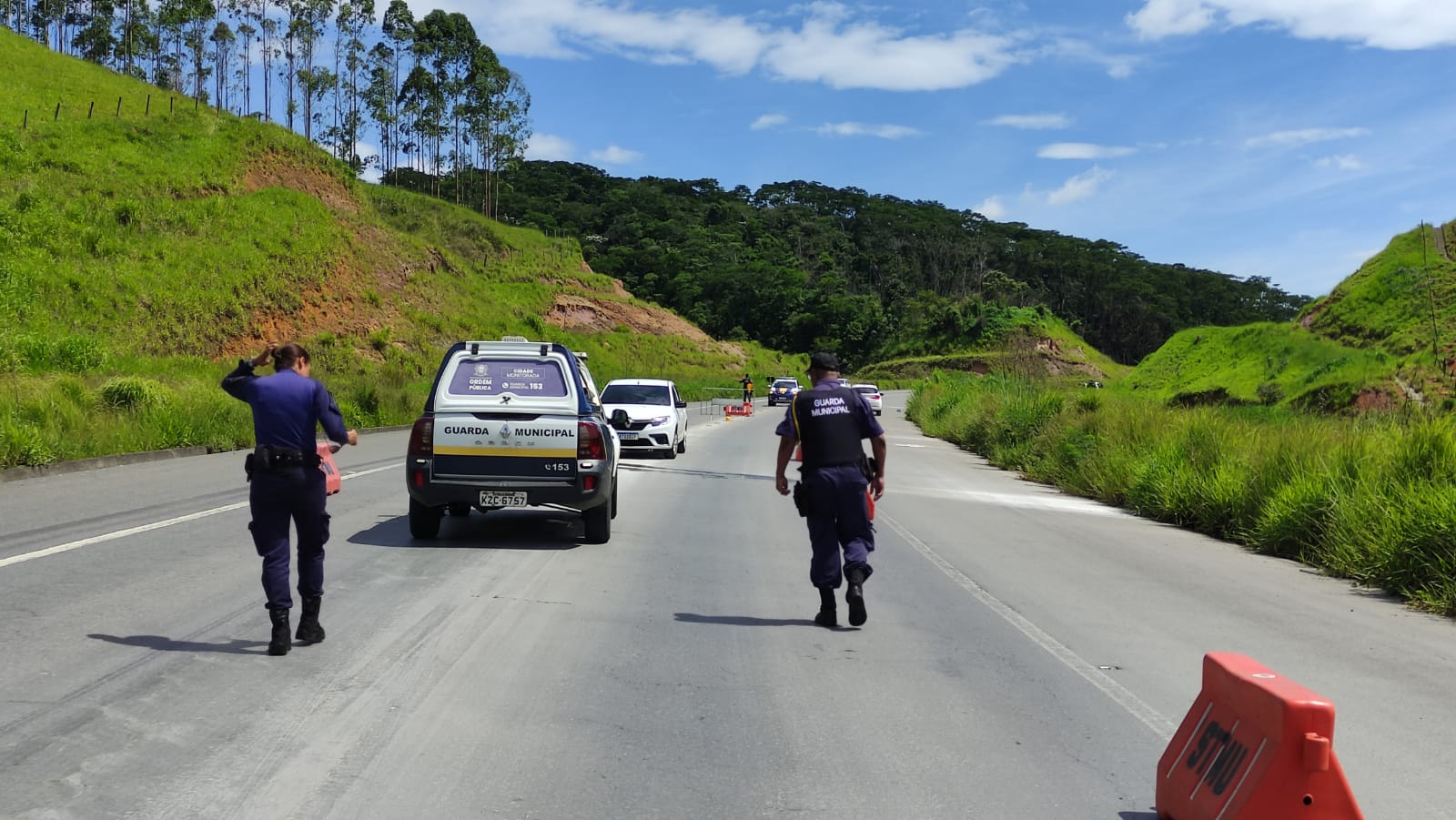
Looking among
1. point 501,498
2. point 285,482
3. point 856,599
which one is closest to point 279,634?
point 285,482

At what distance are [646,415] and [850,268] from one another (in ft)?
412

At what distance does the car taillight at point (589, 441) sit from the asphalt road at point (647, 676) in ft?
3.11

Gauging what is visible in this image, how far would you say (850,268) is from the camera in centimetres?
14762

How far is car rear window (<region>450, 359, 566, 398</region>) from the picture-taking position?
11.5 metres

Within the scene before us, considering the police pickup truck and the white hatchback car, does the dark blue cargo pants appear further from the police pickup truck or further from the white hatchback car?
the white hatchback car

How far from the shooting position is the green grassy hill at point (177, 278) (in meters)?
23.4

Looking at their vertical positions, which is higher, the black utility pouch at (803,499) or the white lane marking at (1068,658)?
the black utility pouch at (803,499)

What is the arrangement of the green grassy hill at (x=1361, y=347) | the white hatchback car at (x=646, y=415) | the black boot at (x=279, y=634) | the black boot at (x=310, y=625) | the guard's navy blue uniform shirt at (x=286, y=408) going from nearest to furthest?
the black boot at (x=279, y=634) < the guard's navy blue uniform shirt at (x=286, y=408) < the black boot at (x=310, y=625) < the green grassy hill at (x=1361, y=347) < the white hatchback car at (x=646, y=415)

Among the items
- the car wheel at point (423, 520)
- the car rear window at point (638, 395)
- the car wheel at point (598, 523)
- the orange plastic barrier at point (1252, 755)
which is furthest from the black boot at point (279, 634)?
the car rear window at point (638, 395)

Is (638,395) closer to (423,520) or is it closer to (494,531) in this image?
(494,531)

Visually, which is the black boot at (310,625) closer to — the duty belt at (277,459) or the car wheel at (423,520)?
the duty belt at (277,459)

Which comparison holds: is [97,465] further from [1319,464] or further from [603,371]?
[603,371]

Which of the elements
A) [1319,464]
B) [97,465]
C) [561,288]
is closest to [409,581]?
[1319,464]

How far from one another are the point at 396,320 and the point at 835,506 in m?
46.6
